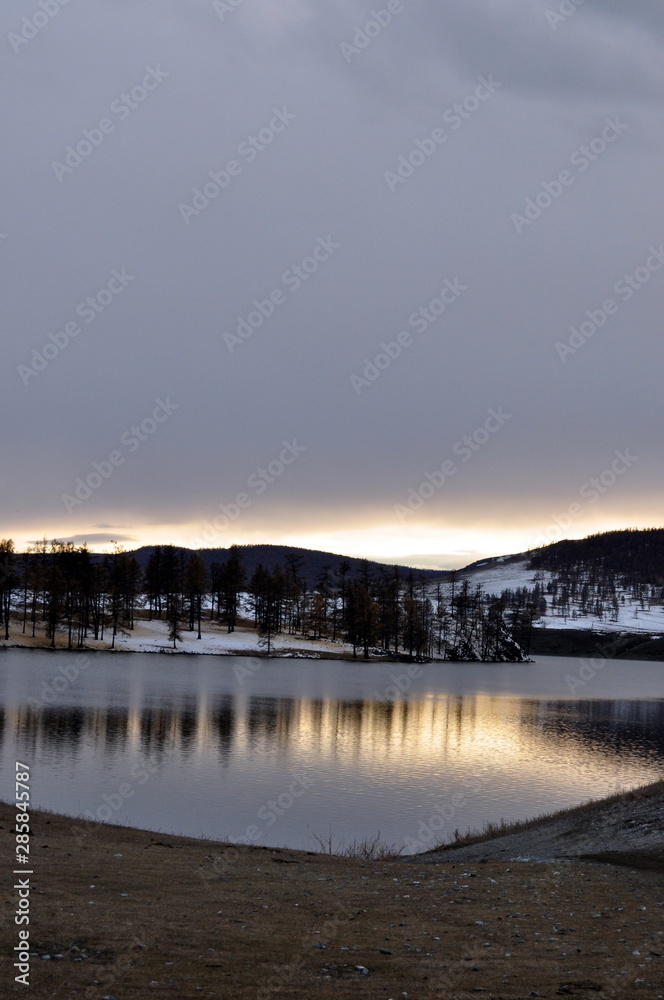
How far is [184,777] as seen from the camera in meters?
Answer: 36.1

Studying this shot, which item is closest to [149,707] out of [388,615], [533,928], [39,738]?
[39,738]

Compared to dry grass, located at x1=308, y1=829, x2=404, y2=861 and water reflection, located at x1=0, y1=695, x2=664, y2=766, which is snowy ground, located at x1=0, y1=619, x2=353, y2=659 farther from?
dry grass, located at x1=308, y1=829, x2=404, y2=861

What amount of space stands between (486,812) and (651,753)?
22.5m

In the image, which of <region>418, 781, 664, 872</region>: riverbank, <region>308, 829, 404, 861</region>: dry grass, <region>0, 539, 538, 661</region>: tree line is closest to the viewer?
<region>418, 781, 664, 872</region>: riverbank

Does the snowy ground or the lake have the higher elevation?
the lake

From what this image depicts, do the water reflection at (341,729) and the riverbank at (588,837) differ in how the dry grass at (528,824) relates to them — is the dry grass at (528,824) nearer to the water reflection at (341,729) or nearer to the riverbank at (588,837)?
the riverbank at (588,837)

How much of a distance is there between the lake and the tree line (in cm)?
3006

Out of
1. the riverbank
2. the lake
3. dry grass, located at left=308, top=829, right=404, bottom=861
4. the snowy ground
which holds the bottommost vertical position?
the snowy ground

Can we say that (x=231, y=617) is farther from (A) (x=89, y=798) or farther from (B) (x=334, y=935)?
(B) (x=334, y=935)

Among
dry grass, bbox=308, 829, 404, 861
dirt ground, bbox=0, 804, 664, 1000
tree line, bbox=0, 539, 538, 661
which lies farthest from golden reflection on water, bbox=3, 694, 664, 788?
tree line, bbox=0, 539, 538, 661

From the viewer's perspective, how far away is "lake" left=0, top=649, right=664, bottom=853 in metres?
30.6

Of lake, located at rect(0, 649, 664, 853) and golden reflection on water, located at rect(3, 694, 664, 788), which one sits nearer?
lake, located at rect(0, 649, 664, 853)

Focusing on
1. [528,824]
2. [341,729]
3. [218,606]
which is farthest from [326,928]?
[218,606]

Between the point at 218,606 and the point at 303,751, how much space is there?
357 feet
